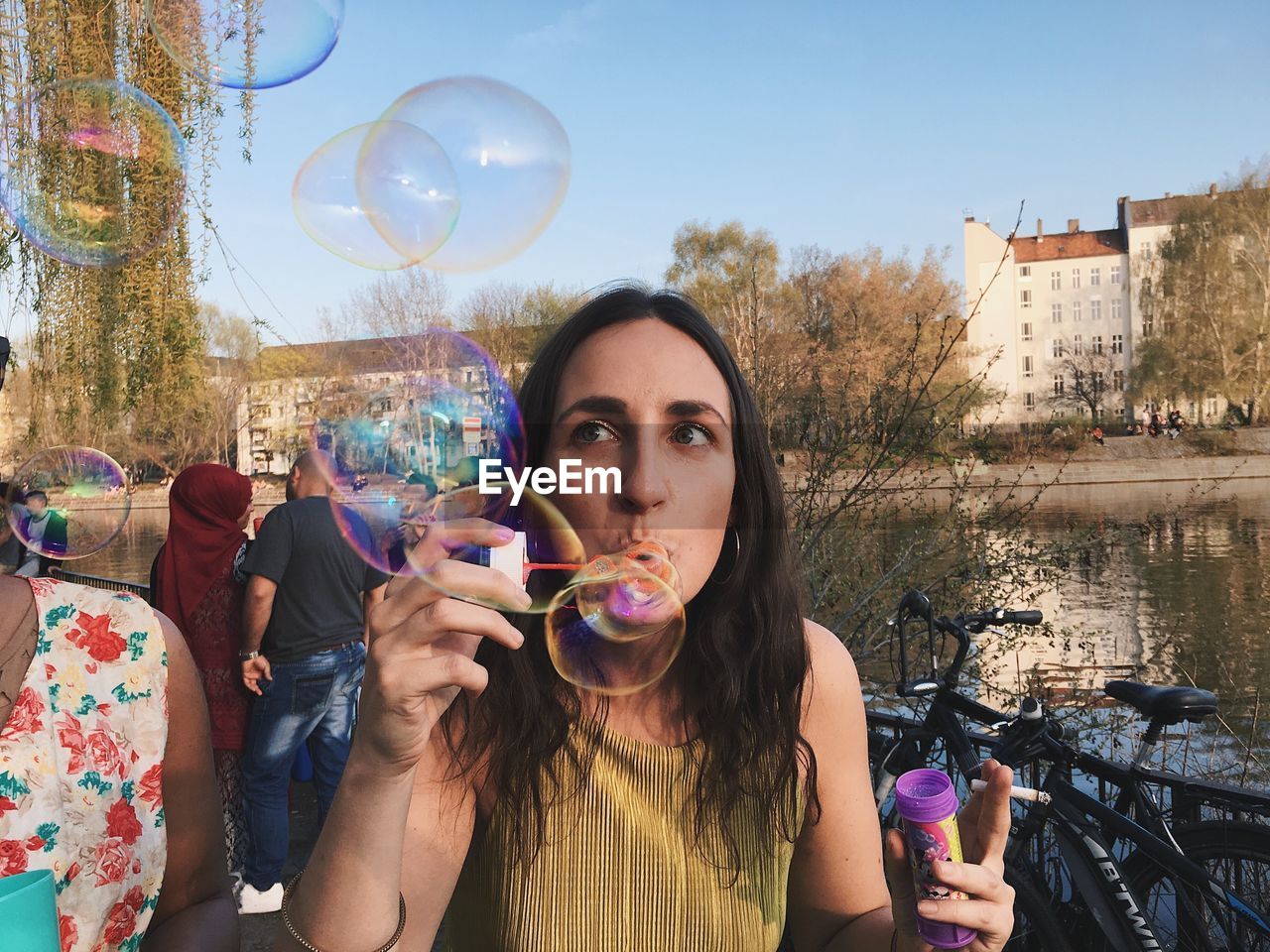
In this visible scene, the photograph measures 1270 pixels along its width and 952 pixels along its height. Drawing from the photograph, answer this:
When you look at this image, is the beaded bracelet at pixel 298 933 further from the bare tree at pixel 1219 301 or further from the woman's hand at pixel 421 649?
the bare tree at pixel 1219 301

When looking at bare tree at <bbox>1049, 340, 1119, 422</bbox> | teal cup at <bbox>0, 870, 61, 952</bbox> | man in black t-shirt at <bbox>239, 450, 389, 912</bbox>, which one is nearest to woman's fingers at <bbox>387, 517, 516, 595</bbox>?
teal cup at <bbox>0, 870, 61, 952</bbox>

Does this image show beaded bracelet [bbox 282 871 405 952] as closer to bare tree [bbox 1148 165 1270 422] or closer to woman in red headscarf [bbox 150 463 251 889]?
woman in red headscarf [bbox 150 463 251 889]

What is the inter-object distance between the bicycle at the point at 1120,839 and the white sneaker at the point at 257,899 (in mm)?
3086

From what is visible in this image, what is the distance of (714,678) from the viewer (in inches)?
71.1

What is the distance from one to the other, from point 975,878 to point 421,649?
83 cm

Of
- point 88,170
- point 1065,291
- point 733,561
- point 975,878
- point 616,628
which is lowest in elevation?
point 975,878

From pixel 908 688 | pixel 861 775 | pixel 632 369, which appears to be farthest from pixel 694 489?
pixel 908 688

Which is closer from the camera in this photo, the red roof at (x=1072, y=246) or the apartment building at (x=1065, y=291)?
the apartment building at (x=1065, y=291)

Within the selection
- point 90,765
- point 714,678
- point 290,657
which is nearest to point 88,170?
point 290,657

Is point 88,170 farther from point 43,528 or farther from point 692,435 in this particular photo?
point 692,435

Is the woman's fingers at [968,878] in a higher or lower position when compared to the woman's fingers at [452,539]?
lower

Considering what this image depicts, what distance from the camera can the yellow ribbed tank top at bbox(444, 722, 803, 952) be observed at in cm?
160

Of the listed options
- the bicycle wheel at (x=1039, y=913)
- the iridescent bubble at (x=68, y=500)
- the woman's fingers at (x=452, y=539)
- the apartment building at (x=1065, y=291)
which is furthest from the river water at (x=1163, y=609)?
the apartment building at (x=1065, y=291)

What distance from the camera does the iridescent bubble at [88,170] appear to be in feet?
16.2
